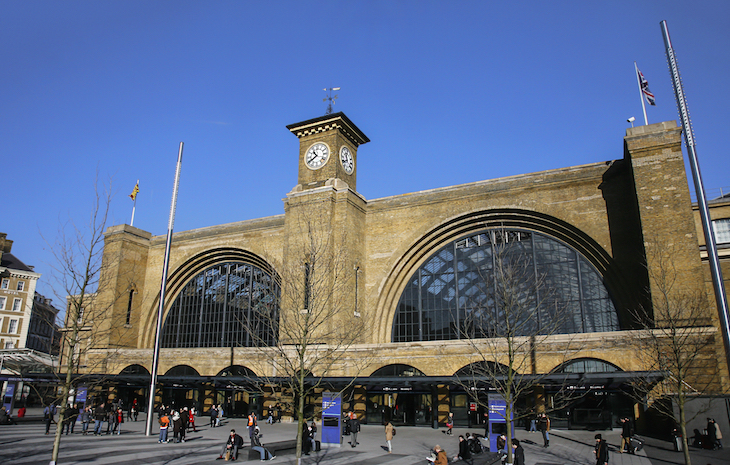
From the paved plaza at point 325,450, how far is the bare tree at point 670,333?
2.24 m

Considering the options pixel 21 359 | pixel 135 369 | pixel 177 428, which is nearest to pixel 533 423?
pixel 177 428

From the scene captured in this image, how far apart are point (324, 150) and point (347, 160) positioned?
1.83 meters

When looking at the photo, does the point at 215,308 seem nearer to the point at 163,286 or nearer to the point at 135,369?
the point at 135,369

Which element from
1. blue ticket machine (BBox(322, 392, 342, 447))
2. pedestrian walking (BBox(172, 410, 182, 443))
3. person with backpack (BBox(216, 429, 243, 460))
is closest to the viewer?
person with backpack (BBox(216, 429, 243, 460))

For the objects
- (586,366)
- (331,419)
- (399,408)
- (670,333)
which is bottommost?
(331,419)

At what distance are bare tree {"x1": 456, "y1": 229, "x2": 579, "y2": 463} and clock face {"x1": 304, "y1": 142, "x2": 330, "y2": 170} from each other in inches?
425

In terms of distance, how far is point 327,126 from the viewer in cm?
3206

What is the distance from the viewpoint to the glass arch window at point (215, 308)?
3591 centimetres

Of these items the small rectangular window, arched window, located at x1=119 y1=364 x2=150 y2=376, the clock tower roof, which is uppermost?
the clock tower roof

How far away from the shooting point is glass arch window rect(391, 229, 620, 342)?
26062mm

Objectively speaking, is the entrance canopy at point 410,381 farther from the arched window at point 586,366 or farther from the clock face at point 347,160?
the clock face at point 347,160

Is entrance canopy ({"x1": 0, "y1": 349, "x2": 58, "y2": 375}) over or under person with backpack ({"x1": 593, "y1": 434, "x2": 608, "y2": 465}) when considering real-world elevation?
over

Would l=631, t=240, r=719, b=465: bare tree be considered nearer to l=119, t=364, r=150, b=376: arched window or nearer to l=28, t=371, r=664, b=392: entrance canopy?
l=28, t=371, r=664, b=392: entrance canopy

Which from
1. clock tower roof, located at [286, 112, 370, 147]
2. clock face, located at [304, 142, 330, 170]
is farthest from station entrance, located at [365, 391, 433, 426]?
clock tower roof, located at [286, 112, 370, 147]
